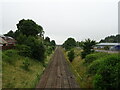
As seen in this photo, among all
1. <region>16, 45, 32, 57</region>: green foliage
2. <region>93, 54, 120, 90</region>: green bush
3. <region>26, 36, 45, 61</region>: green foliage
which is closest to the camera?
<region>93, 54, 120, 90</region>: green bush

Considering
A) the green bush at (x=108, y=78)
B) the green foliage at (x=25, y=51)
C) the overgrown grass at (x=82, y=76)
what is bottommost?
the overgrown grass at (x=82, y=76)

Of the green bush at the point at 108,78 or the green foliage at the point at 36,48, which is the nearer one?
the green bush at the point at 108,78

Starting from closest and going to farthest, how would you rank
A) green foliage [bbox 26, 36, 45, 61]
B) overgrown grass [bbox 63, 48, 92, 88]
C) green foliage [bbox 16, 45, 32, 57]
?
overgrown grass [bbox 63, 48, 92, 88], green foliage [bbox 16, 45, 32, 57], green foliage [bbox 26, 36, 45, 61]

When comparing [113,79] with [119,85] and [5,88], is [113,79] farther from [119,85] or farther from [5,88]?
[5,88]

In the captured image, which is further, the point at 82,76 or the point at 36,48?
the point at 36,48

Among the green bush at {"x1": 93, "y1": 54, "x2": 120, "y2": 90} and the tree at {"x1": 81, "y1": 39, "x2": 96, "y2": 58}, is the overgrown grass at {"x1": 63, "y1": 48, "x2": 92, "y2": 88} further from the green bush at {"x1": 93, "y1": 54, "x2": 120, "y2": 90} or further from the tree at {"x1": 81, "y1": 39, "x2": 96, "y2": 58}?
the green bush at {"x1": 93, "y1": 54, "x2": 120, "y2": 90}

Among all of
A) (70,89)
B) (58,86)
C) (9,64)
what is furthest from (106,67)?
(9,64)

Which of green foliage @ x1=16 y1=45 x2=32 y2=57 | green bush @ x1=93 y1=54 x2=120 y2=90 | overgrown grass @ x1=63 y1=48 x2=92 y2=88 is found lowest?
overgrown grass @ x1=63 y1=48 x2=92 y2=88

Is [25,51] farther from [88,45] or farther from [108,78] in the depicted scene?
[108,78]

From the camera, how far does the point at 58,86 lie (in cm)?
1517

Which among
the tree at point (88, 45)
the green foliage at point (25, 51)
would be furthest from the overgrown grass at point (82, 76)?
the green foliage at point (25, 51)

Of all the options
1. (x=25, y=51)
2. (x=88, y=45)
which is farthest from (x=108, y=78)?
(x=25, y=51)

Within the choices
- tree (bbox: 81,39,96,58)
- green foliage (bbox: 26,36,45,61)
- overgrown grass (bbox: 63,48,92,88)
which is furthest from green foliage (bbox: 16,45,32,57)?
tree (bbox: 81,39,96,58)

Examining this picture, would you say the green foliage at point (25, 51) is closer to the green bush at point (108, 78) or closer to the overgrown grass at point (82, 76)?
the overgrown grass at point (82, 76)
